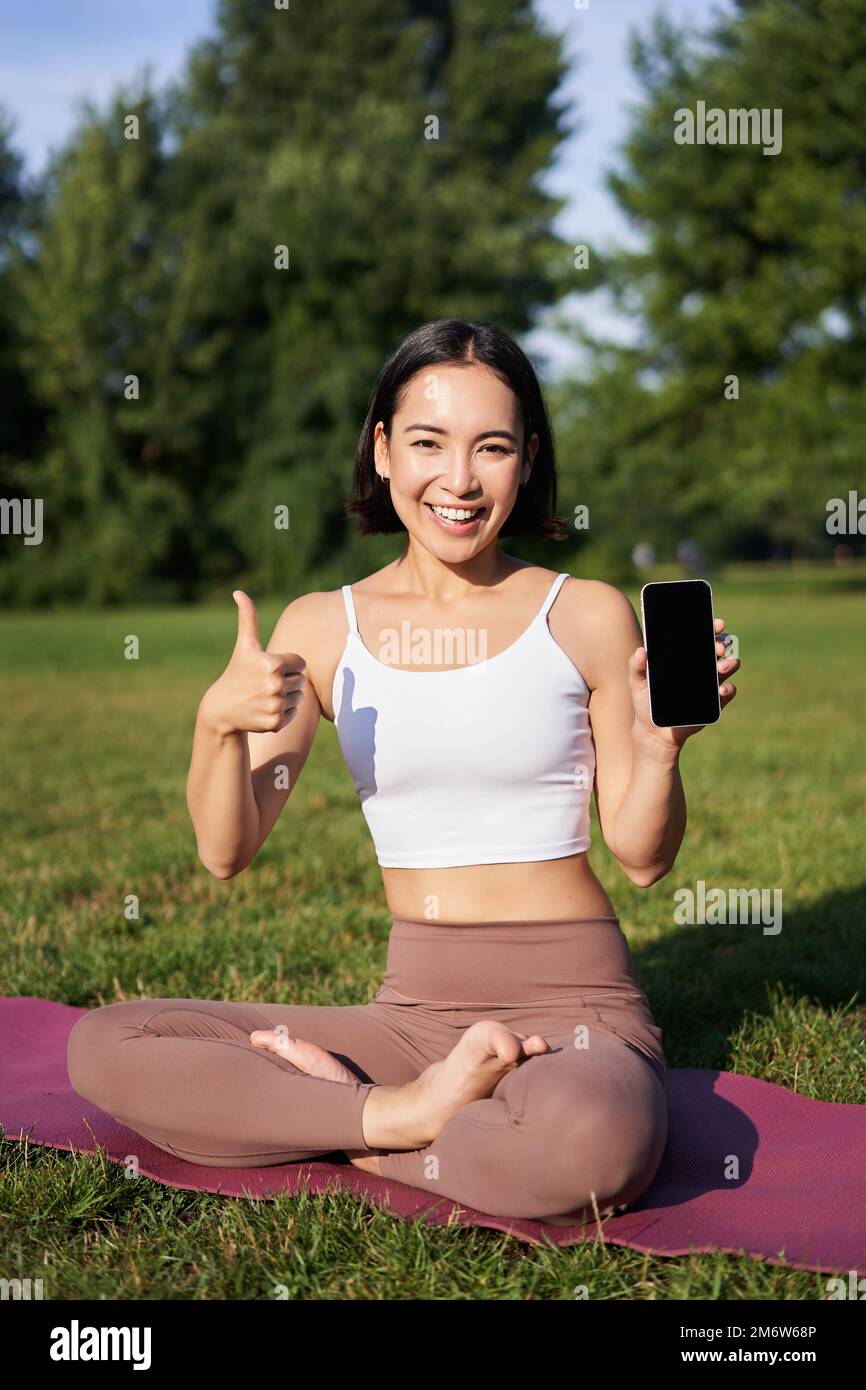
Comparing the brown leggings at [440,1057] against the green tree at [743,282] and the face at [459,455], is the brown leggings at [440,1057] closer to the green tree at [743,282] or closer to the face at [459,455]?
the face at [459,455]

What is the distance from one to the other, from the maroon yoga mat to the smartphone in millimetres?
908

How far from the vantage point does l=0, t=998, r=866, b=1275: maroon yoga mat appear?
7.89ft

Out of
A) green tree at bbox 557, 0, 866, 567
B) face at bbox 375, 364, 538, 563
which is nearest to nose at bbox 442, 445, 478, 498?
face at bbox 375, 364, 538, 563

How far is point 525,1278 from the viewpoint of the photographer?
230cm

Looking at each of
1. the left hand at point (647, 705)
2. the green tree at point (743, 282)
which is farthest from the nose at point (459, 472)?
the green tree at point (743, 282)

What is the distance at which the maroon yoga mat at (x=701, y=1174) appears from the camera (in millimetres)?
2406

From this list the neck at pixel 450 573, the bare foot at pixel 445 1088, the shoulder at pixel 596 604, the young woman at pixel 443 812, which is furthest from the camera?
the neck at pixel 450 573

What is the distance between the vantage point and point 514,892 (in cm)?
276

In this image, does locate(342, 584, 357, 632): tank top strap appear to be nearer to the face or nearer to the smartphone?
the face

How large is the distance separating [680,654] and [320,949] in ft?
7.03

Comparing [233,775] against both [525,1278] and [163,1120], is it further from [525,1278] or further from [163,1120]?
[525,1278]

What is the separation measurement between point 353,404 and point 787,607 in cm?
1036

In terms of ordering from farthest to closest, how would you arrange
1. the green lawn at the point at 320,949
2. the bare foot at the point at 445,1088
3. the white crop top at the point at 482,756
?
the white crop top at the point at 482,756 < the bare foot at the point at 445,1088 < the green lawn at the point at 320,949

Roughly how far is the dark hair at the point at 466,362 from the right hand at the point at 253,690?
26.5 inches
